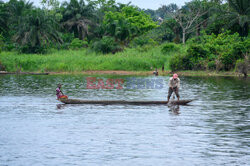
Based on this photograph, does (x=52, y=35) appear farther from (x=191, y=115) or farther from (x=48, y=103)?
(x=191, y=115)

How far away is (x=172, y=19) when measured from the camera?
223ft

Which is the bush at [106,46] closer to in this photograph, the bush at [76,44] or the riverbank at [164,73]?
the bush at [76,44]

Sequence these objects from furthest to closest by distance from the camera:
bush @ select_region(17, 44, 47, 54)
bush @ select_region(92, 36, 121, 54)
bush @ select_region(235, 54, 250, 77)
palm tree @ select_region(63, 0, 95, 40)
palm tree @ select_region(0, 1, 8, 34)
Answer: palm tree @ select_region(63, 0, 95, 40), palm tree @ select_region(0, 1, 8, 34), bush @ select_region(17, 44, 47, 54), bush @ select_region(92, 36, 121, 54), bush @ select_region(235, 54, 250, 77)

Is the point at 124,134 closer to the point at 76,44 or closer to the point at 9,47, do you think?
the point at 76,44

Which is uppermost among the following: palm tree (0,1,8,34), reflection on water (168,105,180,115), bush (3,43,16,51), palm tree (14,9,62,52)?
palm tree (0,1,8,34)

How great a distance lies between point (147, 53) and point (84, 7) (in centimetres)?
1616

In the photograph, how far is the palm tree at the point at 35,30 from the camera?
5662 cm

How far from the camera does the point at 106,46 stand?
58.2m

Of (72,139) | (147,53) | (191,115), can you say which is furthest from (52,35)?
(72,139)

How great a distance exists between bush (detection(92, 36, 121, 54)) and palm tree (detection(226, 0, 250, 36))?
1635cm

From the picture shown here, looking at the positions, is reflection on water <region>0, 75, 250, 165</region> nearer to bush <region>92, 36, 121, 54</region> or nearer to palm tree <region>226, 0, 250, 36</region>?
palm tree <region>226, 0, 250, 36</region>

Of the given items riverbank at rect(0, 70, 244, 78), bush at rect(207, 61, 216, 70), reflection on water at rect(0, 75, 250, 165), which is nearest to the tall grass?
riverbank at rect(0, 70, 244, 78)

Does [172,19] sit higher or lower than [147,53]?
higher

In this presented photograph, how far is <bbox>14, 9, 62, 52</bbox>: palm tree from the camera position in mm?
56625
